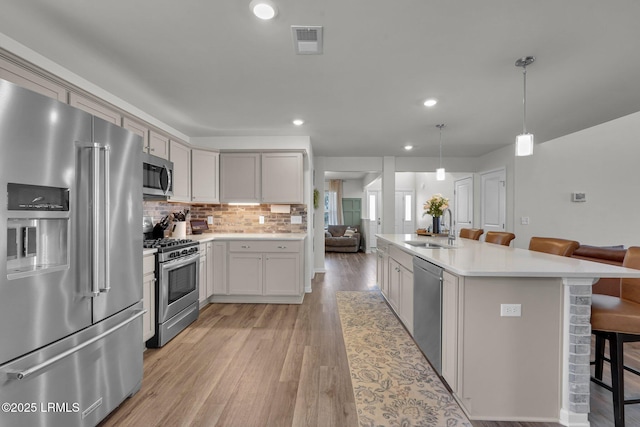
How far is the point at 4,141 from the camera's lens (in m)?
1.20

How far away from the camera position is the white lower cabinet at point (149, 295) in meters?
2.53

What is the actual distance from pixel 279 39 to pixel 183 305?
8.80ft

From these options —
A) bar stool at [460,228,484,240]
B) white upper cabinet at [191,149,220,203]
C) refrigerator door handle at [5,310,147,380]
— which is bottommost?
refrigerator door handle at [5,310,147,380]

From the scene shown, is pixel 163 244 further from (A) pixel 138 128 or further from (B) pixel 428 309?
(B) pixel 428 309

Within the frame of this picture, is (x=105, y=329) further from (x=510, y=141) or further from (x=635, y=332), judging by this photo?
(x=510, y=141)

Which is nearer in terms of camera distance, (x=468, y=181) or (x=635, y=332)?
(x=635, y=332)

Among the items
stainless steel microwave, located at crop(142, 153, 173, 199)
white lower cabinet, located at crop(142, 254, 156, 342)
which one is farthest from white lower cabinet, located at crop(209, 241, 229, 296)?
white lower cabinet, located at crop(142, 254, 156, 342)

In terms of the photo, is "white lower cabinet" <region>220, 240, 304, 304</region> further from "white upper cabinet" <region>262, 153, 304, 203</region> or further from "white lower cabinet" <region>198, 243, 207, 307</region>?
"white upper cabinet" <region>262, 153, 304, 203</region>

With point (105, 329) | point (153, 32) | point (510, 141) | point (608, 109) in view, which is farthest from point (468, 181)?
point (105, 329)

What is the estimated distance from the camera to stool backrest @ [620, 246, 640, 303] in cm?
183

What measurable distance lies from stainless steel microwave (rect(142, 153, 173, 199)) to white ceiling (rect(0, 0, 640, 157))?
A: 2.21 feet

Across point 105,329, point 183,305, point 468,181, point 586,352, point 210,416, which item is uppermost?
point 468,181

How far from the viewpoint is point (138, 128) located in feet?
9.52

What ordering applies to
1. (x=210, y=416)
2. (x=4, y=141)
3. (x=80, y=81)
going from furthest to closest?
(x=80, y=81) → (x=210, y=416) → (x=4, y=141)
